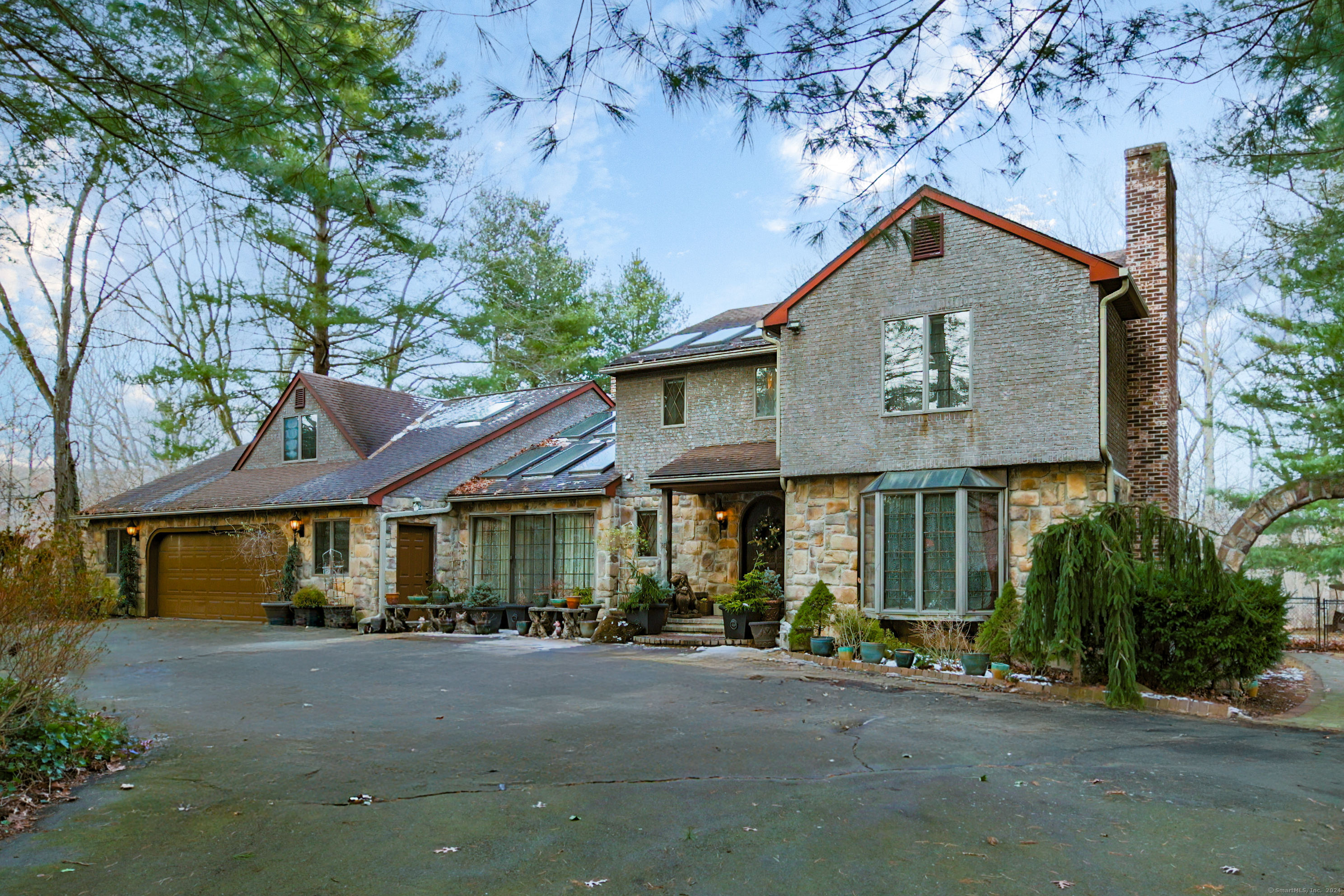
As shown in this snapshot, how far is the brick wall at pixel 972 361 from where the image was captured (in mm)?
12031

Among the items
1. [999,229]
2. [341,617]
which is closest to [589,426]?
[341,617]

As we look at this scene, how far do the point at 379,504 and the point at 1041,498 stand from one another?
12148 mm

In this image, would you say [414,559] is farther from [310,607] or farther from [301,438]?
[301,438]

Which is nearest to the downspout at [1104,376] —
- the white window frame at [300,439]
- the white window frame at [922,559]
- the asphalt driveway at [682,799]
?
the white window frame at [922,559]

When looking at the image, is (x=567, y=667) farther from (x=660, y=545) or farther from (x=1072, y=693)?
(x=1072, y=693)

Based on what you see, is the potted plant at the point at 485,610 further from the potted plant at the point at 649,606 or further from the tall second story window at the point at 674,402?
the tall second story window at the point at 674,402

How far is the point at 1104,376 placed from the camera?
462 inches

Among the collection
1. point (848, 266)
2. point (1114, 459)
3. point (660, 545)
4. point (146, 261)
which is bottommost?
point (660, 545)

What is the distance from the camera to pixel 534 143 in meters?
5.38

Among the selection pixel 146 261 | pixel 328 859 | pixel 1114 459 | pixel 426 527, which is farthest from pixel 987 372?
pixel 146 261

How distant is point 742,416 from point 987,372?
486cm

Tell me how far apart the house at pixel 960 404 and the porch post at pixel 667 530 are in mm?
766

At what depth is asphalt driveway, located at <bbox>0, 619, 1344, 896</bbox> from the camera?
4.29 m

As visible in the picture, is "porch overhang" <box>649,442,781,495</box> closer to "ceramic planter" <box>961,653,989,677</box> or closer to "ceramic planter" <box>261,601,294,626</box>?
"ceramic planter" <box>961,653,989,677</box>
